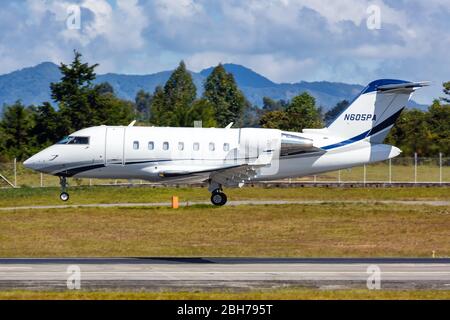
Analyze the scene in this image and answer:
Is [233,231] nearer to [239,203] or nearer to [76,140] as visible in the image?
[239,203]

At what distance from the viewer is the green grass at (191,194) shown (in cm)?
4884

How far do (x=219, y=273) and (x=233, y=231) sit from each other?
41.0 ft

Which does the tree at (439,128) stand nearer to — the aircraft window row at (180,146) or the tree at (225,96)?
the aircraft window row at (180,146)

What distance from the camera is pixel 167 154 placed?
42281 mm

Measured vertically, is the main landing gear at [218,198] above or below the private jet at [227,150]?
below

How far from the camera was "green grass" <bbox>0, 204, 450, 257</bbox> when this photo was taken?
30.1 m

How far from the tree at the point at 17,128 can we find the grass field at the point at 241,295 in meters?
61.5

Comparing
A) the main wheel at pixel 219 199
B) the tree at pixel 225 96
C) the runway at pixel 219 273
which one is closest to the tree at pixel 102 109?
the tree at pixel 225 96

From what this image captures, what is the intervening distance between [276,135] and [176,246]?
40.7ft

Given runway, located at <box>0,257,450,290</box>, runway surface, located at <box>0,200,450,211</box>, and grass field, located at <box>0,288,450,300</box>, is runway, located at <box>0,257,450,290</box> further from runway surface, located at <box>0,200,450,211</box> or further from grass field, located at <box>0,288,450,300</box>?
runway surface, located at <box>0,200,450,211</box>

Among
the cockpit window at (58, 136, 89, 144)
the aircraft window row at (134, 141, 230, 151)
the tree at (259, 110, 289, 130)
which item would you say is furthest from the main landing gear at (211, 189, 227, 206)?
the tree at (259, 110, 289, 130)

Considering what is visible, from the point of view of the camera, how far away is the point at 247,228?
36625 mm
